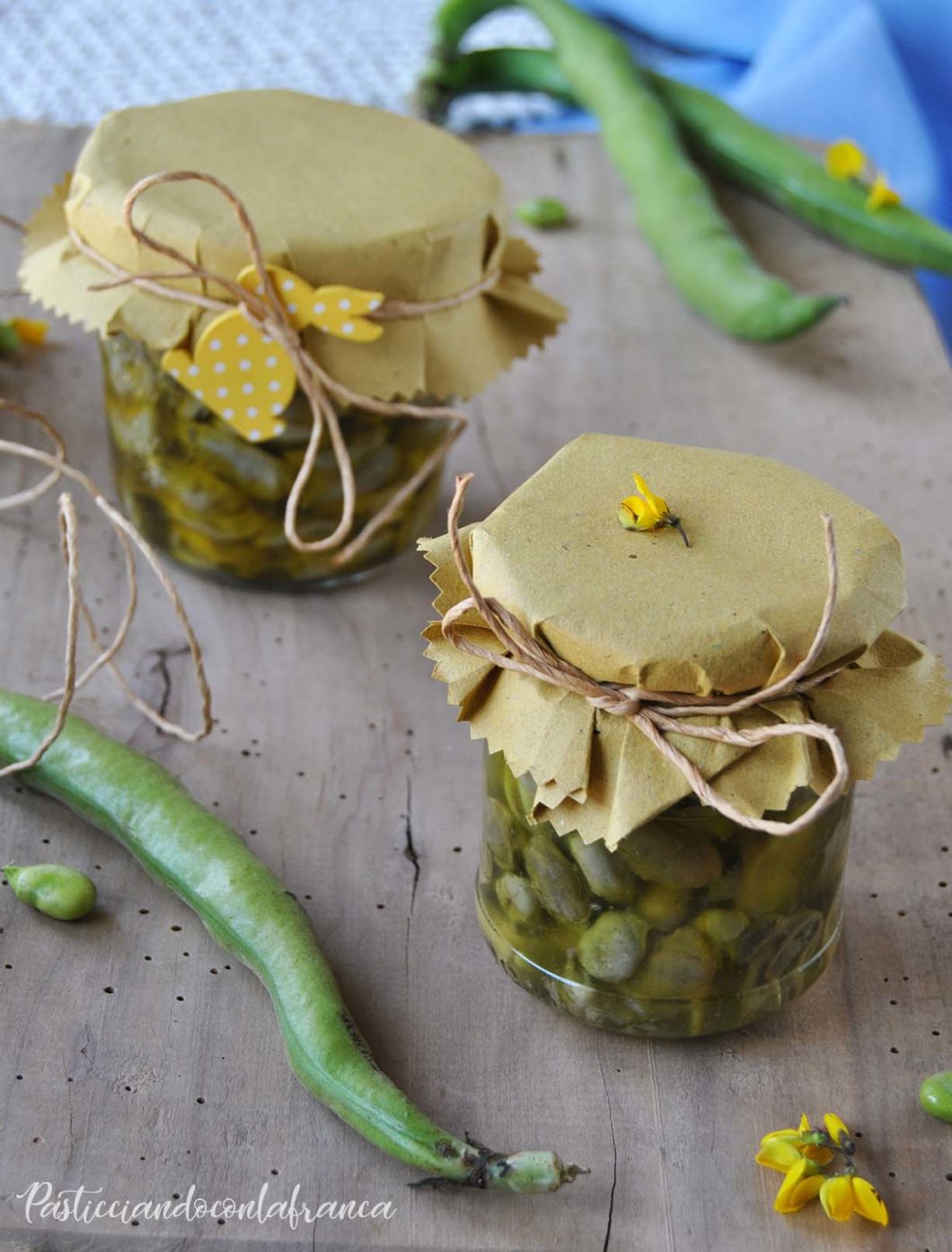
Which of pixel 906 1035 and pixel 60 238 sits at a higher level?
pixel 60 238

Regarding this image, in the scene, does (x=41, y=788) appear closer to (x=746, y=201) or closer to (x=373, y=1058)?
(x=373, y=1058)

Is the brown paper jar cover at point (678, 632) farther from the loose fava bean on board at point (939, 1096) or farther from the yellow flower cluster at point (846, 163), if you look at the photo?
the yellow flower cluster at point (846, 163)

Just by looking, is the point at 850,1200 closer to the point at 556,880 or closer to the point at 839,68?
the point at 556,880

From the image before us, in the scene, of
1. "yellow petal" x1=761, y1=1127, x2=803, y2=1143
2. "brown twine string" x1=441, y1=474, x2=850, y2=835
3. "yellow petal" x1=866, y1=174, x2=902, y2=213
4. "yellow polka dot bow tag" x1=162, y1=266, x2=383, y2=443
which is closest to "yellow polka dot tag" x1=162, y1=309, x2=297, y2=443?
"yellow polka dot bow tag" x1=162, y1=266, x2=383, y2=443

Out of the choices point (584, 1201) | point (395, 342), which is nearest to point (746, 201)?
point (395, 342)

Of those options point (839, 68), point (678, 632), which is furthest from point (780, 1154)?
point (839, 68)

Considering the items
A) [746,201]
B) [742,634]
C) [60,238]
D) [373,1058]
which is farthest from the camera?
[746,201]
